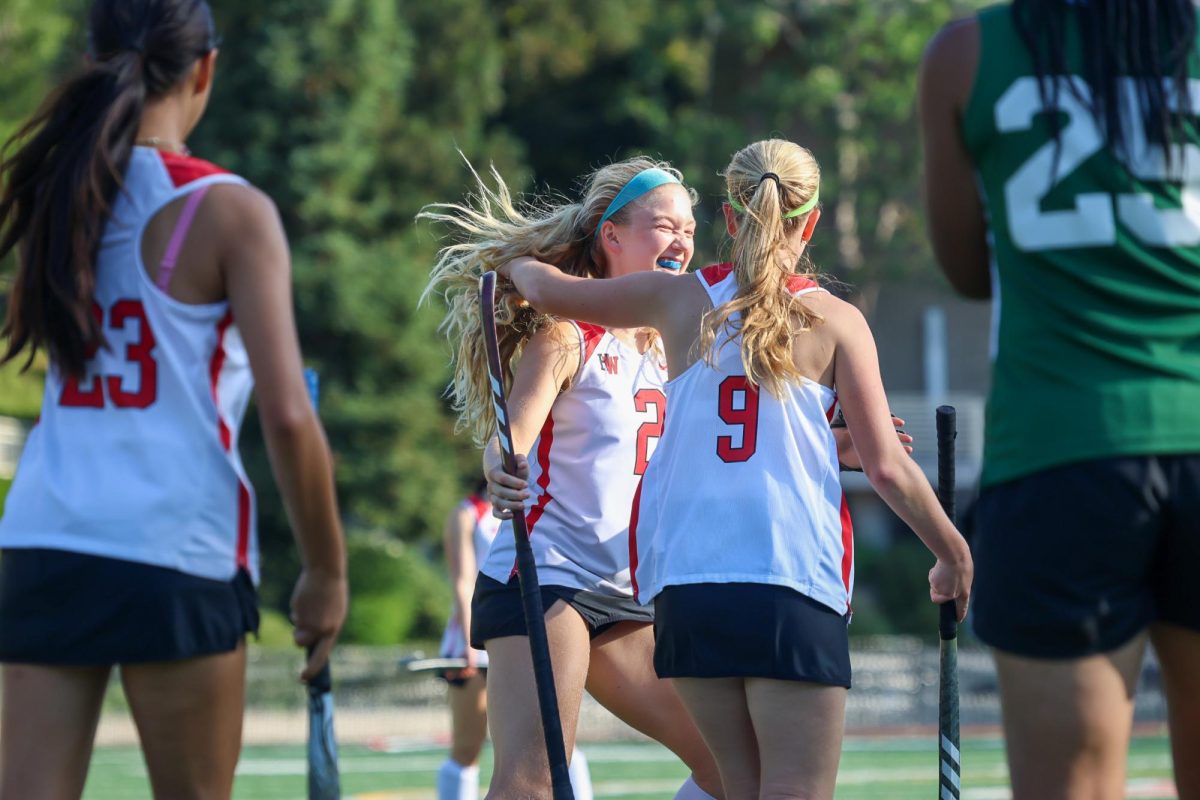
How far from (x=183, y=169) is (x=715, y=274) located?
4.88 ft

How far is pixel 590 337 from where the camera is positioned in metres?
5.17

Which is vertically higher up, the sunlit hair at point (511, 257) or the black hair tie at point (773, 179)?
the black hair tie at point (773, 179)

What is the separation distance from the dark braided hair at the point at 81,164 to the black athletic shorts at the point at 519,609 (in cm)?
184

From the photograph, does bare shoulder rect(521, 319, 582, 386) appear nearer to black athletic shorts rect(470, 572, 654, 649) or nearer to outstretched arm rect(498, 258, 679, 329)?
outstretched arm rect(498, 258, 679, 329)

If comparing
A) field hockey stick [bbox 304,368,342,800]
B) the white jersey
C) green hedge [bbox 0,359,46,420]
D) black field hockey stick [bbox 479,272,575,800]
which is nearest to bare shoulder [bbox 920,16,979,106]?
field hockey stick [bbox 304,368,342,800]

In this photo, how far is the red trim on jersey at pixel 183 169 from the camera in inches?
131

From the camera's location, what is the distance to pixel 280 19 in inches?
1136

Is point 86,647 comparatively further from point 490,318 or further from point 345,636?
point 345,636

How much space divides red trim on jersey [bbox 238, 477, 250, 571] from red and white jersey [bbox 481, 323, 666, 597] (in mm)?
1676

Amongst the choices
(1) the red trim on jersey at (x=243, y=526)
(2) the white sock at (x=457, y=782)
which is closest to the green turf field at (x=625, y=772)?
(2) the white sock at (x=457, y=782)

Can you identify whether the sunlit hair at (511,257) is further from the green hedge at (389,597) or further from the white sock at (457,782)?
the green hedge at (389,597)

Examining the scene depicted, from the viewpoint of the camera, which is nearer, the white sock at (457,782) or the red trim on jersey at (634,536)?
the red trim on jersey at (634,536)

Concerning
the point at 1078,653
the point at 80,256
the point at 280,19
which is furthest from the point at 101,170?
the point at 280,19

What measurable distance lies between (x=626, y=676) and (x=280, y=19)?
999 inches
